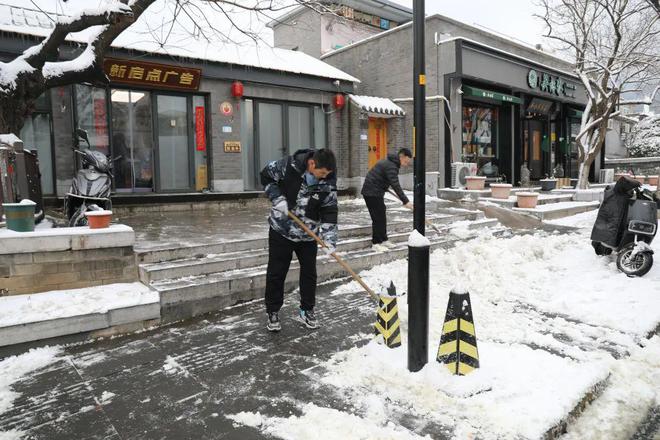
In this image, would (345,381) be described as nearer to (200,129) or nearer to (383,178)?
(383,178)

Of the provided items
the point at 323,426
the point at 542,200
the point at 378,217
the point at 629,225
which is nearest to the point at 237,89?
the point at 378,217

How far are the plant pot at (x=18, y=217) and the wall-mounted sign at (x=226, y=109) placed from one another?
785 centimetres

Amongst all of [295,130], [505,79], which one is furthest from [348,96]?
[505,79]

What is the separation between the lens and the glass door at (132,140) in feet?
36.7

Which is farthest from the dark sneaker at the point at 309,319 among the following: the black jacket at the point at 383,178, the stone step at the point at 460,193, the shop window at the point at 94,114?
the stone step at the point at 460,193

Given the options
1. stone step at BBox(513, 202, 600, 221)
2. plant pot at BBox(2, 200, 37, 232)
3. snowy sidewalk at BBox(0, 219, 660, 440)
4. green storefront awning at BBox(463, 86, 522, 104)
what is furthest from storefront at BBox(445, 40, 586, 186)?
plant pot at BBox(2, 200, 37, 232)

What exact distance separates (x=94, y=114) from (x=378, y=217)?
7474 mm

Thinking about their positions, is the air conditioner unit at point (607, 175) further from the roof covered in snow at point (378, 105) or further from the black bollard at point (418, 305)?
the black bollard at point (418, 305)

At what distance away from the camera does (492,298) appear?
18.5 feet

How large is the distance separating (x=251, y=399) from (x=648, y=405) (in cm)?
286

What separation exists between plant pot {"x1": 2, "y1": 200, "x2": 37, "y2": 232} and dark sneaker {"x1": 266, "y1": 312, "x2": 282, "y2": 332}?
2852 millimetres

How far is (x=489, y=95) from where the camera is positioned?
53.9 ft

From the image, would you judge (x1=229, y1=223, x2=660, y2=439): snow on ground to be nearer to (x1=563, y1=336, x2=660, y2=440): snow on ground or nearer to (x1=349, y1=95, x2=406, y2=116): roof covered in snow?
(x1=563, y1=336, x2=660, y2=440): snow on ground

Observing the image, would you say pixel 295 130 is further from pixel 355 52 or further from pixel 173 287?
pixel 173 287
